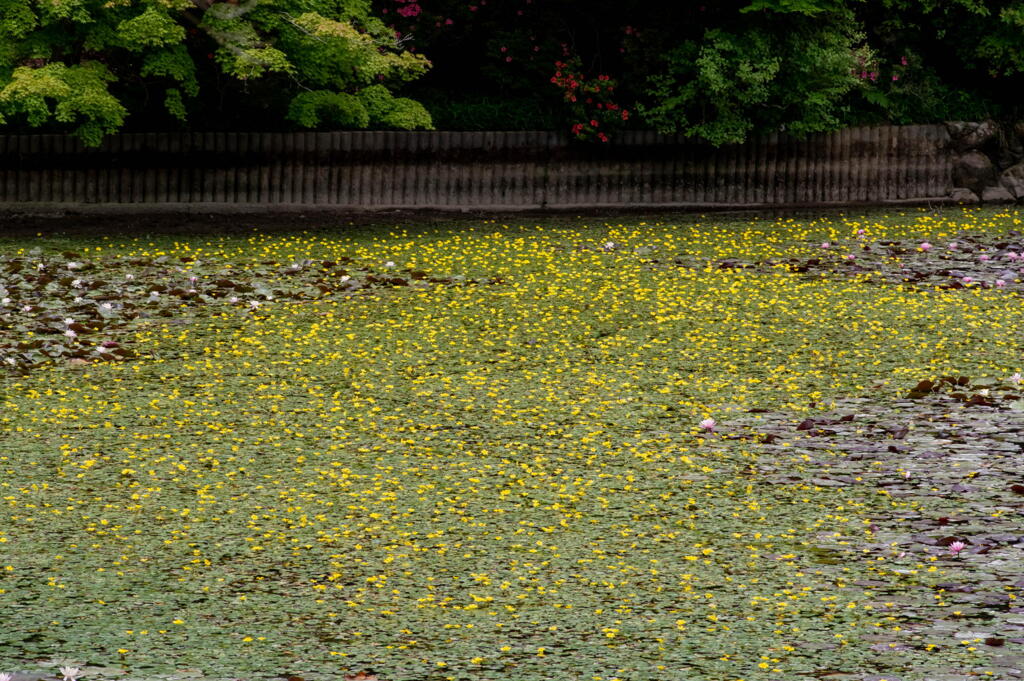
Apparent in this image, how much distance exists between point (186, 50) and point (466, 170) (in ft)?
15.3

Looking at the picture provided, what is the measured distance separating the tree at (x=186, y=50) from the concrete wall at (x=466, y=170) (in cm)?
155

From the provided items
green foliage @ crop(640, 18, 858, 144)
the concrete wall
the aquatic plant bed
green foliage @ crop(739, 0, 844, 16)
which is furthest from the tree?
green foliage @ crop(739, 0, 844, 16)

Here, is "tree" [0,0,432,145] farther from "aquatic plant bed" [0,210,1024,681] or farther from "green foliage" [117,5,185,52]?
"aquatic plant bed" [0,210,1024,681]

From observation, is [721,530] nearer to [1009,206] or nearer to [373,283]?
[373,283]

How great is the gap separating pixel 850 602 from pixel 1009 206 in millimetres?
16046

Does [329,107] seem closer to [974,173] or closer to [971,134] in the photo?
[974,173]

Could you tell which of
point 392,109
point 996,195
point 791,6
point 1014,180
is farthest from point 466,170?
point 1014,180

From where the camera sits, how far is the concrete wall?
20.6 meters

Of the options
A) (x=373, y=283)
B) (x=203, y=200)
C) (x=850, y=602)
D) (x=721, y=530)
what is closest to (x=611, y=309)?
(x=373, y=283)

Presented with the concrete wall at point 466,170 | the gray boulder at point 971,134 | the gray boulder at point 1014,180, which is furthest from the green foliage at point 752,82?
the gray boulder at point 1014,180

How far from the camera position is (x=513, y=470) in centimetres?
897

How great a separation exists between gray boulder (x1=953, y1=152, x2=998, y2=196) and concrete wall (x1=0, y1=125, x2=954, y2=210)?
6.6 inches

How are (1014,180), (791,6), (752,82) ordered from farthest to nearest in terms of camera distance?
(1014,180), (752,82), (791,6)

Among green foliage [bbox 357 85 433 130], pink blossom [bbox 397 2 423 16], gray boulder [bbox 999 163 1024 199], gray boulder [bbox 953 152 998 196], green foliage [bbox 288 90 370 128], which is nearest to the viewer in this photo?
green foliage [bbox 288 90 370 128]
